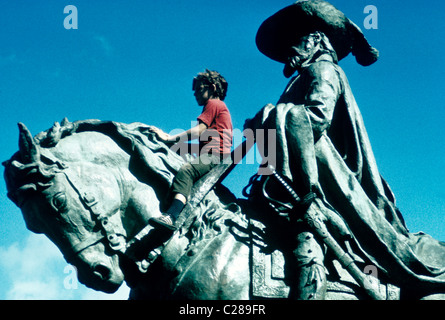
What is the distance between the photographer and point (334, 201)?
6043 millimetres

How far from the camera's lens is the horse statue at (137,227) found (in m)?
5.07

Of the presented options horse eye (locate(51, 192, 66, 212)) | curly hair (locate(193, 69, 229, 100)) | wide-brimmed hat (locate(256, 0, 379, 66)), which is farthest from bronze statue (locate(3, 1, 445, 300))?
wide-brimmed hat (locate(256, 0, 379, 66))

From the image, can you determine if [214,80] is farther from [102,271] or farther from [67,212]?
[102,271]

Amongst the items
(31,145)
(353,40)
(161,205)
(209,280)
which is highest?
(353,40)

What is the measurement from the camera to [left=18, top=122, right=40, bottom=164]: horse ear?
5.04 m

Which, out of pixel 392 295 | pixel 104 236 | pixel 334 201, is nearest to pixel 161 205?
pixel 104 236

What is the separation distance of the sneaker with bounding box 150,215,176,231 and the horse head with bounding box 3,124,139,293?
1.24 ft

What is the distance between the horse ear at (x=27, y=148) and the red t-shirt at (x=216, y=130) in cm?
172

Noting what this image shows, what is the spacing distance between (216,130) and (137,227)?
1.38m

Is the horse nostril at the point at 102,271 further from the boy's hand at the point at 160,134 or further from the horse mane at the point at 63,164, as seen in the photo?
the boy's hand at the point at 160,134

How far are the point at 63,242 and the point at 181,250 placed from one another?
104 centimetres

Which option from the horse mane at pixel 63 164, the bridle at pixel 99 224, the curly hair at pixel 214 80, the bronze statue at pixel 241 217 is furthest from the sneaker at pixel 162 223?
the curly hair at pixel 214 80
